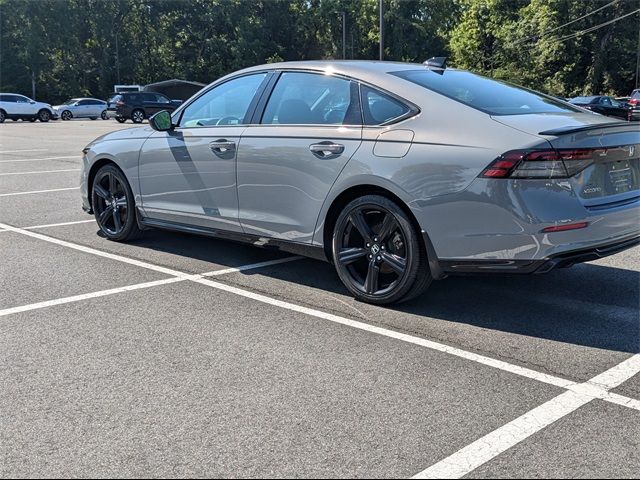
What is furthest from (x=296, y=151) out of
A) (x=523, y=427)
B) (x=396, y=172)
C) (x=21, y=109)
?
(x=21, y=109)

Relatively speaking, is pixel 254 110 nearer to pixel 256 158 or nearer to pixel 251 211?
pixel 256 158

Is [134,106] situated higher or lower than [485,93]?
higher

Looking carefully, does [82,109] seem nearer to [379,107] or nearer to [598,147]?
[379,107]

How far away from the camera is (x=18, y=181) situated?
12.1 meters

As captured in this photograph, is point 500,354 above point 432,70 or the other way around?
the other way around

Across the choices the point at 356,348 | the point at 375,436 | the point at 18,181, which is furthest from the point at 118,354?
the point at 18,181

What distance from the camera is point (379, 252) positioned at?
4.91 meters

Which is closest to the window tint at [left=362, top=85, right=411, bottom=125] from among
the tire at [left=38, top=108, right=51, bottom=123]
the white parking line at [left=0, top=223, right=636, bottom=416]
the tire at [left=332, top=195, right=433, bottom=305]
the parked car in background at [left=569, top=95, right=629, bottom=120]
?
the tire at [left=332, top=195, right=433, bottom=305]

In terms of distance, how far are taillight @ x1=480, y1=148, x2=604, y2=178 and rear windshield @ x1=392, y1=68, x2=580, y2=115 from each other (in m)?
0.53

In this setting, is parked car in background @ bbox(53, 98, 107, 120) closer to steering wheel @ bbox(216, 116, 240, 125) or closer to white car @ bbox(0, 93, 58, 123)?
white car @ bbox(0, 93, 58, 123)

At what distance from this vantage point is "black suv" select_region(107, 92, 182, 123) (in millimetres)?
39719

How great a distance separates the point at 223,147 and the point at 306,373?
101 inches

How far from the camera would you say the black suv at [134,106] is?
3972cm

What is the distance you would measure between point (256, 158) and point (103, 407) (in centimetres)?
261
